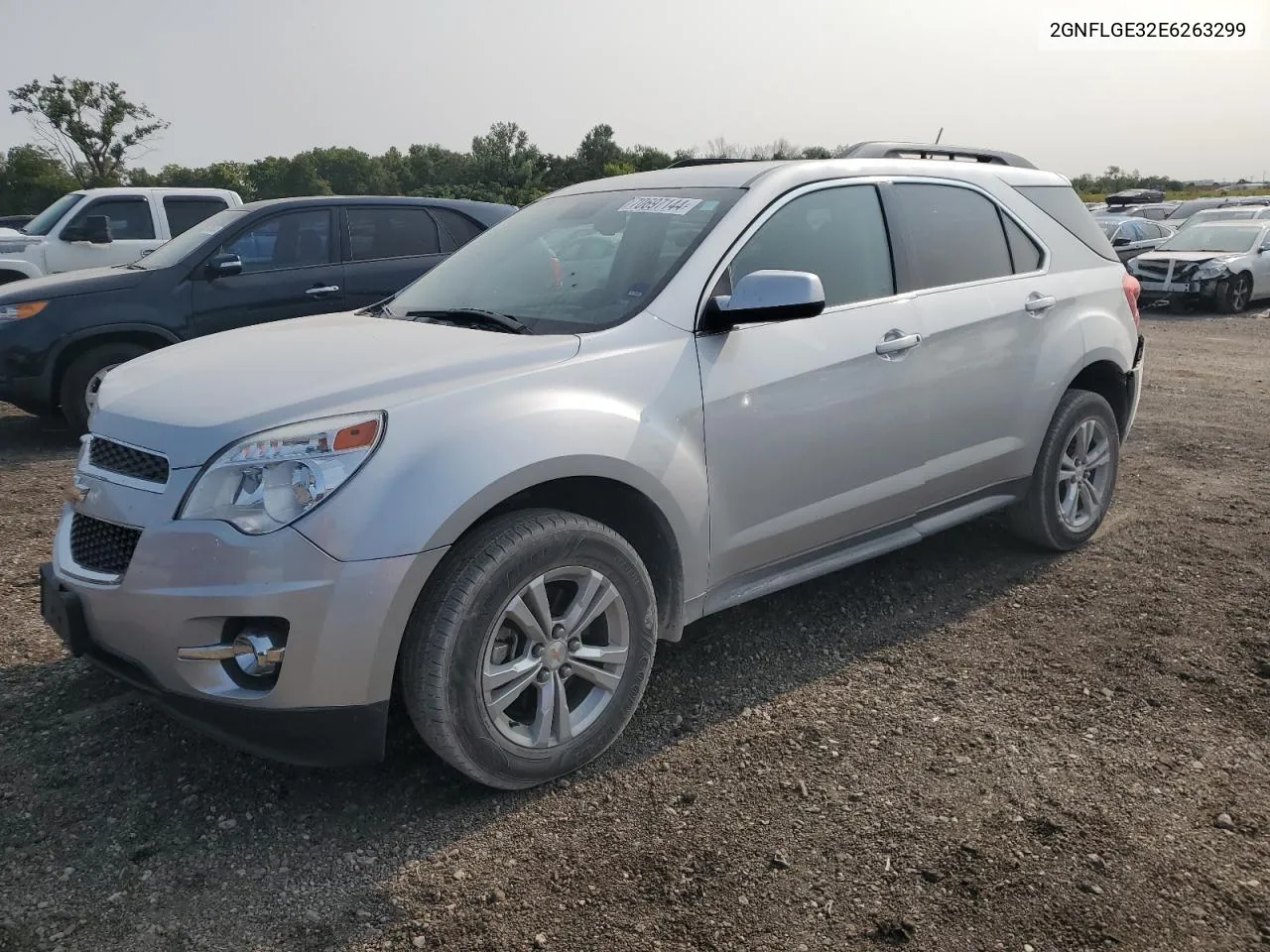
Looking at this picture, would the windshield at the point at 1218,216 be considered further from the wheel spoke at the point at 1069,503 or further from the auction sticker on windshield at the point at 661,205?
the auction sticker on windshield at the point at 661,205

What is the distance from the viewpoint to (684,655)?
3.84m

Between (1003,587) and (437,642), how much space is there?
2.80 m

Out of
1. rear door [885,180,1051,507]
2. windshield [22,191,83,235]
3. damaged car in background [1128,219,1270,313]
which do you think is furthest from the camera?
damaged car in background [1128,219,1270,313]

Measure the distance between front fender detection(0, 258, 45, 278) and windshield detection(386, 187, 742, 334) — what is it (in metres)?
8.44

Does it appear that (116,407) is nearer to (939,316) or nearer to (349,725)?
(349,725)

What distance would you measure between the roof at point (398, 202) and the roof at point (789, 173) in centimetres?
430

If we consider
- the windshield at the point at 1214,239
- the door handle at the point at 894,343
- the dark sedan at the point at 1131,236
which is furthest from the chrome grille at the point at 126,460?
the dark sedan at the point at 1131,236

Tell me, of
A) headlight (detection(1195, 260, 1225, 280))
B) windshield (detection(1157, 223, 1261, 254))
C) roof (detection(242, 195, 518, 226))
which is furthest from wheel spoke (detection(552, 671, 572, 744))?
windshield (detection(1157, 223, 1261, 254))

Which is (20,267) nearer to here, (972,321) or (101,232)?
(101,232)

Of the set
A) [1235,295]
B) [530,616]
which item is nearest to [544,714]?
[530,616]

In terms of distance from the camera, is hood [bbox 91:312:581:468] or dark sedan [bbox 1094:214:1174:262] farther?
dark sedan [bbox 1094:214:1174:262]

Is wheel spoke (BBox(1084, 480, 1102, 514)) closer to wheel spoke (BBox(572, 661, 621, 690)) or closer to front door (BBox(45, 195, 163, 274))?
wheel spoke (BBox(572, 661, 621, 690))

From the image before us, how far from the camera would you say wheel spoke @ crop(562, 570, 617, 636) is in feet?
9.56

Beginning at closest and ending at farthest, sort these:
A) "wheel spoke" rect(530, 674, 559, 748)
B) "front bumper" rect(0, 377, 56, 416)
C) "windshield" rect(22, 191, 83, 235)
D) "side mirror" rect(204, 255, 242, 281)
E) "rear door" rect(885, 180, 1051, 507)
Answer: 1. "wheel spoke" rect(530, 674, 559, 748)
2. "rear door" rect(885, 180, 1051, 507)
3. "front bumper" rect(0, 377, 56, 416)
4. "side mirror" rect(204, 255, 242, 281)
5. "windshield" rect(22, 191, 83, 235)
